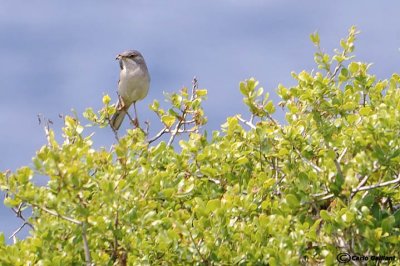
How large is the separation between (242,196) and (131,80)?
7.45 metres

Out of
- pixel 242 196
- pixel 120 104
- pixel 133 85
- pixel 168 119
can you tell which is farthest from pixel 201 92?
pixel 133 85

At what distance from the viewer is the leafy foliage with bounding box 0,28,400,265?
6.58 meters

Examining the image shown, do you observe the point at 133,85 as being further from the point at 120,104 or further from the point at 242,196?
the point at 242,196

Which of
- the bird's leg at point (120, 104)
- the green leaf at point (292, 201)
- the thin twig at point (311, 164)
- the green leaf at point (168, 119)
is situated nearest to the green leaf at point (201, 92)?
the green leaf at point (168, 119)

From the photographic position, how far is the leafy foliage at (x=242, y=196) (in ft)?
21.6

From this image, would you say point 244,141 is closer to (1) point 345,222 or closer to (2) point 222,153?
(2) point 222,153

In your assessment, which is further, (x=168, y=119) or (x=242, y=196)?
(x=168, y=119)

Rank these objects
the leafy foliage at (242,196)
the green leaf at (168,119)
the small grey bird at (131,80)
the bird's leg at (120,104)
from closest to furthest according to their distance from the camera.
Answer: the leafy foliage at (242,196) < the green leaf at (168,119) < the bird's leg at (120,104) < the small grey bird at (131,80)

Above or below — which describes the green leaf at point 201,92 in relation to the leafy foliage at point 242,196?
above

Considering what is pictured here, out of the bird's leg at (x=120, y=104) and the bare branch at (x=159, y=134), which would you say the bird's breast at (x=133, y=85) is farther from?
the bare branch at (x=159, y=134)

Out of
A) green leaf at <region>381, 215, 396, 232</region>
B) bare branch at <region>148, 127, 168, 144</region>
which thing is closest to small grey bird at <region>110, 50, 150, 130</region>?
bare branch at <region>148, 127, 168, 144</region>

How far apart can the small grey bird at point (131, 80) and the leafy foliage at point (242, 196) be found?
624cm

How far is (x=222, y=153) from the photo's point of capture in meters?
8.13

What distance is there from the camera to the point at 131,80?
14.4m
